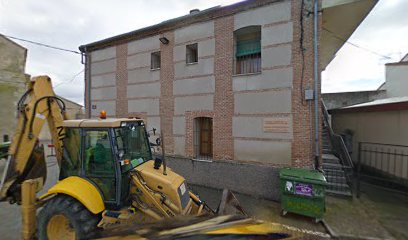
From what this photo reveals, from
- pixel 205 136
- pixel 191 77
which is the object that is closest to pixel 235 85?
pixel 191 77

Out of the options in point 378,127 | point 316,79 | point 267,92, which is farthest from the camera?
point 378,127

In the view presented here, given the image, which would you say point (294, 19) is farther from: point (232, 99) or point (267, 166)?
point (267, 166)

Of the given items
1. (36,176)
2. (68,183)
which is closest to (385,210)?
(68,183)

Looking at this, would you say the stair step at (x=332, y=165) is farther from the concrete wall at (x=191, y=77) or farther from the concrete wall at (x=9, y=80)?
the concrete wall at (x=9, y=80)

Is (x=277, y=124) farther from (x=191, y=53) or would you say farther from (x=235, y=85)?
(x=191, y=53)

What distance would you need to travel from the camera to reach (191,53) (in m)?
8.32

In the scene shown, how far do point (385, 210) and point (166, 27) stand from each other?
9313 mm

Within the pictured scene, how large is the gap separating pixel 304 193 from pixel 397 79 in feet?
49.7

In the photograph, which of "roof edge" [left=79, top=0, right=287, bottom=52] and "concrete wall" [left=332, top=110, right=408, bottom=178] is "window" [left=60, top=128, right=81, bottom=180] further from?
"concrete wall" [left=332, top=110, right=408, bottom=178]

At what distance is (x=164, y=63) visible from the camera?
859 centimetres

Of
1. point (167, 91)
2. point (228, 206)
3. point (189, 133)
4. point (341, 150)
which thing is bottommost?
point (228, 206)

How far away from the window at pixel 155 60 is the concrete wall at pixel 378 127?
929 cm

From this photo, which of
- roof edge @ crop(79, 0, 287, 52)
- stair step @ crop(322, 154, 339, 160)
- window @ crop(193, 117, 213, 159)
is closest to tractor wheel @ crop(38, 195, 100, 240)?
window @ crop(193, 117, 213, 159)

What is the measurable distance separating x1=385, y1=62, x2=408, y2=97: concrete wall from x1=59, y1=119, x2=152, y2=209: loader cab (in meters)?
18.1
